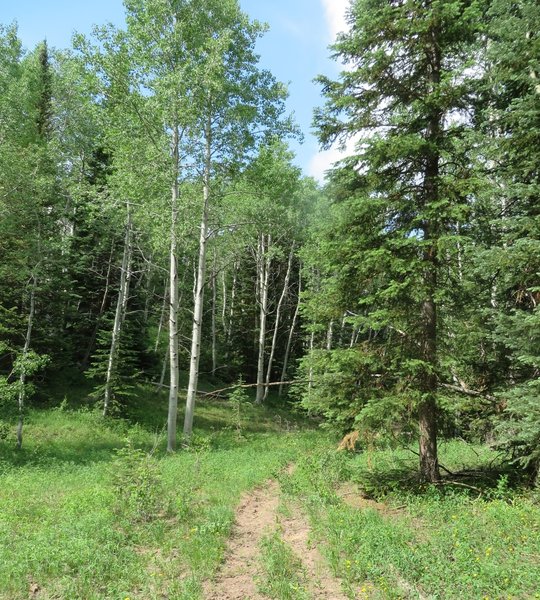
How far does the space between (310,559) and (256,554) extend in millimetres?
867

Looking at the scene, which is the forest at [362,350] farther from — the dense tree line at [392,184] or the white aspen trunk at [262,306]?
the white aspen trunk at [262,306]

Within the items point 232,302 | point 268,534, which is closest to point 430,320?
point 268,534

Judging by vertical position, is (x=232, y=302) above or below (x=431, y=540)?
above

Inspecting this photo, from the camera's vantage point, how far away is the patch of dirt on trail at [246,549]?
16.7ft

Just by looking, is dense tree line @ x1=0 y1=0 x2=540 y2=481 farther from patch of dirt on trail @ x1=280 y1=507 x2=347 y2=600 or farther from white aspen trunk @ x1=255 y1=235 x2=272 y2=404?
white aspen trunk @ x1=255 y1=235 x2=272 y2=404

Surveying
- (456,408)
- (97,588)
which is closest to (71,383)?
(97,588)

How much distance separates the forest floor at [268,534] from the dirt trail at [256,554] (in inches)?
0.9

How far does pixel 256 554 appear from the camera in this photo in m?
6.10

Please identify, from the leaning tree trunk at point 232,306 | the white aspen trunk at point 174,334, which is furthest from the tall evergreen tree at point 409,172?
the leaning tree trunk at point 232,306

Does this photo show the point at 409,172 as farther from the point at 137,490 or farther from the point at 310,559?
the point at 137,490

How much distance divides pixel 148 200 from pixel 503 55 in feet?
38.2

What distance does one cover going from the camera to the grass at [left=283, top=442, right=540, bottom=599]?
15.1 ft

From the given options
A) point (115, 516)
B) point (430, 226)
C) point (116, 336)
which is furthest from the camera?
point (116, 336)

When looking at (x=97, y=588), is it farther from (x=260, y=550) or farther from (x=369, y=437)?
(x=369, y=437)
